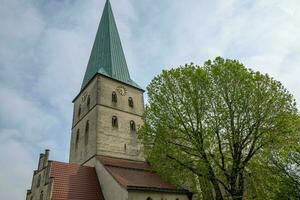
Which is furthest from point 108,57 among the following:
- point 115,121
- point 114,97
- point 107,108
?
A: point 115,121

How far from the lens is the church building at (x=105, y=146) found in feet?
63.5

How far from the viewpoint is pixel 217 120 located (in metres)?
14.6

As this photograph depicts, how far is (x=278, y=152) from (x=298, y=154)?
414 inches

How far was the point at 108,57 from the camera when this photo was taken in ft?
107

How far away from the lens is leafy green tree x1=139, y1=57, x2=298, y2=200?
46.6ft

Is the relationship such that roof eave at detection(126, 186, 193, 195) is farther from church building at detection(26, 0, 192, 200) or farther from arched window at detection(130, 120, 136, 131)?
arched window at detection(130, 120, 136, 131)

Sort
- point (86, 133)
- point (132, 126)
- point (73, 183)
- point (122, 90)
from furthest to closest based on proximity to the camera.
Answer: point (122, 90) → point (132, 126) → point (86, 133) → point (73, 183)

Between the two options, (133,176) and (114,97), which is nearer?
(133,176)

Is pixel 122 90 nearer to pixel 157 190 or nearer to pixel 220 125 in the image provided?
pixel 157 190

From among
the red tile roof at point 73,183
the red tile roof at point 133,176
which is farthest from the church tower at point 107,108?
the red tile roof at point 73,183

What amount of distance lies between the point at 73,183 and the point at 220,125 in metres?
12.6

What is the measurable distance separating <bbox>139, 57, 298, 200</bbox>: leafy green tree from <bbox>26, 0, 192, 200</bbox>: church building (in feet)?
14.2

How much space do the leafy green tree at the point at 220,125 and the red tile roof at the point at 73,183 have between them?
6938 mm

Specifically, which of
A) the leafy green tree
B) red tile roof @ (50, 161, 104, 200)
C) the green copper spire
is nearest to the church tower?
the green copper spire
